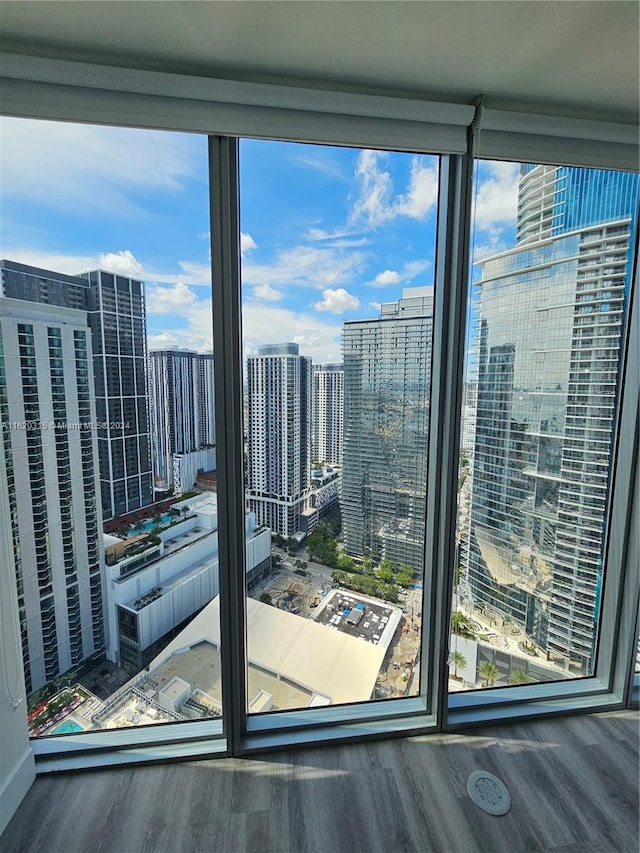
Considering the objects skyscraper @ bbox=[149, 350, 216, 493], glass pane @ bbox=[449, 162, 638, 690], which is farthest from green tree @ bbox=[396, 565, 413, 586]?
skyscraper @ bbox=[149, 350, 216, 493]

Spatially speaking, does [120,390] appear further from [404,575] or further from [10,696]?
[404,575]

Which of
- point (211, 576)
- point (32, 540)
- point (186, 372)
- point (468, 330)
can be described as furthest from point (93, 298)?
point (468, 330)

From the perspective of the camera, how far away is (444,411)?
1.29 m

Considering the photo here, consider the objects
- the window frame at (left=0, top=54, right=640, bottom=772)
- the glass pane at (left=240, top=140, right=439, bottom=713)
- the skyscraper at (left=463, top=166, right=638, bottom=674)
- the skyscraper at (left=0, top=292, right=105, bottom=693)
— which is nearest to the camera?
the window frame at (left=0, top=54, right=640, bottom=772)

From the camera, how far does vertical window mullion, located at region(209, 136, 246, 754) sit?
1.11m

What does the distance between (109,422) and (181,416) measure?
0.78 feet

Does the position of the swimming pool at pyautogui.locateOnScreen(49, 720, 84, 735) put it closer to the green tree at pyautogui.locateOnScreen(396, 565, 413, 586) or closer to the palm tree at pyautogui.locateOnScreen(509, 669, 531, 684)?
the green tree at pyautogui.locateOnScreen(396, 565, 413, 586)

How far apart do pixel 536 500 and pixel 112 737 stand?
74.0 inches

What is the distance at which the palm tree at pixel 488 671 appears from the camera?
4.80 ft

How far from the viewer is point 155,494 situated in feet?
4.05

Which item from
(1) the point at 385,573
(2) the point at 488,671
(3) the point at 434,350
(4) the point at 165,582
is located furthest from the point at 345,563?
(3) the point at 434,350

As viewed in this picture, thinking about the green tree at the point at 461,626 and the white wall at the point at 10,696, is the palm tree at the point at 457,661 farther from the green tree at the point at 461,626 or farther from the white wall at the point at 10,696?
the white wall at the point at 10,696

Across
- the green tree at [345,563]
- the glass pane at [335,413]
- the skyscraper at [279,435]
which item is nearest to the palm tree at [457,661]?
the glass pane at [335,413]

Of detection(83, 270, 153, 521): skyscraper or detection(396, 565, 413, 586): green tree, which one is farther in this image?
detection(396, 565, 413, 586): green tree
